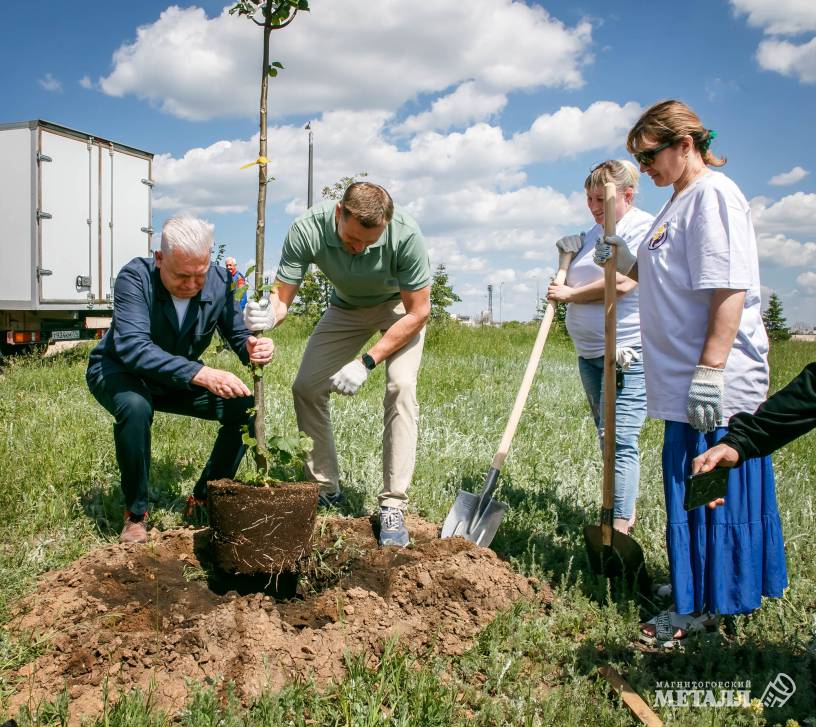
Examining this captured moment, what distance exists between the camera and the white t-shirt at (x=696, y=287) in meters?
Result: 2.40

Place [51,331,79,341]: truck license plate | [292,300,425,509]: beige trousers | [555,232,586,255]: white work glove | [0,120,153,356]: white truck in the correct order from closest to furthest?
[292,300,425,509]: beige trousers < [555,232,586,255]: white work glove < [0,120,153,356]: white truck < [51,331,79,341]: truck license plate

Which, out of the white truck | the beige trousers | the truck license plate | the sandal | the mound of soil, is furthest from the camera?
the truck license plate

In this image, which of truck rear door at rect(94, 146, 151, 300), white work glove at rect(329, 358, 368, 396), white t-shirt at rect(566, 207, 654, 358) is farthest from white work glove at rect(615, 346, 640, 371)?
truck rear door at rect(94, 146, 151, 300)

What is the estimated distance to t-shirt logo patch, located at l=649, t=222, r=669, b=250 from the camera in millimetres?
2600

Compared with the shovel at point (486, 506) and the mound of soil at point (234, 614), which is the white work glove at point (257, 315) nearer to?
the mound of soil at point (234, 614)

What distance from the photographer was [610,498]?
306 centimetres

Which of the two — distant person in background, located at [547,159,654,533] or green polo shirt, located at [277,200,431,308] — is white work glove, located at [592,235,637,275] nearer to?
distant person in background, located at [547,159,654,533]

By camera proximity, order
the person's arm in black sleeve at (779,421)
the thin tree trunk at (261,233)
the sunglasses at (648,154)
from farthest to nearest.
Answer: the thin tree trunk at (261,233) < the sunglasses at (648,154) < the person's arm in black sleeve at (779,421)

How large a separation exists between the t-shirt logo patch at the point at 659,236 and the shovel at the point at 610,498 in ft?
1.26

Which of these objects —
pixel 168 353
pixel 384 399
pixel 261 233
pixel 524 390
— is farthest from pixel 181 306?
pixel 524 390

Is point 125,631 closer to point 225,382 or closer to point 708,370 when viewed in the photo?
point 225,382

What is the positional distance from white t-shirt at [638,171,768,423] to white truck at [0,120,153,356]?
29.7 feet

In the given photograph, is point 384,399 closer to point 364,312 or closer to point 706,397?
point 364,312

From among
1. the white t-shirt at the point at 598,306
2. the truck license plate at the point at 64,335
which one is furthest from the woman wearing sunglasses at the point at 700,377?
the truck license plate at the point at 64,335
